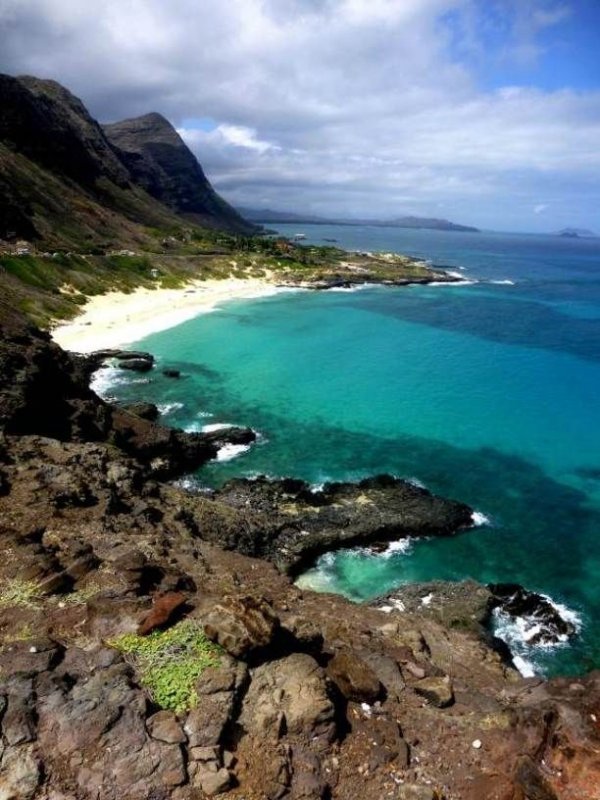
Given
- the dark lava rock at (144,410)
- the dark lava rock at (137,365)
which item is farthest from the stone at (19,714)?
the dark lava rock at (137,365)

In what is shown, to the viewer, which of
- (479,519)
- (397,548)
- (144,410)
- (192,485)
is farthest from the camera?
(144,410)

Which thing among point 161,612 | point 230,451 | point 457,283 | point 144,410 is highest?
point 161,612

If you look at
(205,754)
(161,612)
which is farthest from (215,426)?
(205,754)

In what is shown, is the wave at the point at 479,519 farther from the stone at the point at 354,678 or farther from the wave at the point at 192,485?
the stone at the point at 354,678

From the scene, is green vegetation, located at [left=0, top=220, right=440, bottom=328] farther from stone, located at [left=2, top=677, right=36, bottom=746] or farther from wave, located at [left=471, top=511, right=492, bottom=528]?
stone, located at [left=2, top=677, right=36, bottom=746]

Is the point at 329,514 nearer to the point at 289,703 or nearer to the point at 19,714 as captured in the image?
the point at 289,703

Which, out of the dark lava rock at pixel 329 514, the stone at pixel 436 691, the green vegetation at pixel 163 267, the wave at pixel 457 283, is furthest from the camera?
the wave at pixel 457 283

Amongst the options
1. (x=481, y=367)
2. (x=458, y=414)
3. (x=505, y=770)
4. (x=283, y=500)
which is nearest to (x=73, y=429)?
(x=283, y=500)
